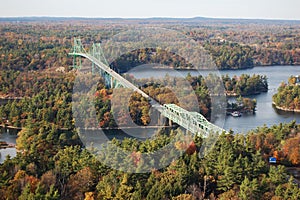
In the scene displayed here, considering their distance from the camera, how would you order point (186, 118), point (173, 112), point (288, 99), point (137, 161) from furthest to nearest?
point (288, 99), point (173, 112), point (186, 118), point (137, 161)

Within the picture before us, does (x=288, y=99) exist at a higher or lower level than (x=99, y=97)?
lower

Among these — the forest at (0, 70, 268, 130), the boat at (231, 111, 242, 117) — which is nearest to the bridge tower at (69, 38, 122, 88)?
the forest at (0, 70, 268, 130)

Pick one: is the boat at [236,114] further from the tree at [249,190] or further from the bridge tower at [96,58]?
the tree at [249,190]

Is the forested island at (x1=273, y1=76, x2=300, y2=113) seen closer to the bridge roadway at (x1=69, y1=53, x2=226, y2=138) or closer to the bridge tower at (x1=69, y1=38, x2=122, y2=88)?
the bridge roadway at (x1=69, y1=53, x2=226, y2=138)

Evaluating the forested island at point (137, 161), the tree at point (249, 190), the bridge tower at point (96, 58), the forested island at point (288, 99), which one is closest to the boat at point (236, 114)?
the forested island at point (137, 161)

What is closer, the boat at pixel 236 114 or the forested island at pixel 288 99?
the boat at pixel 236 114

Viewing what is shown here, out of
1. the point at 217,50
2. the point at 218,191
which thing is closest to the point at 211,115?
the point at 218,191

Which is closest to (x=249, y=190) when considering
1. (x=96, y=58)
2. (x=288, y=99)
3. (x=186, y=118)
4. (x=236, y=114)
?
(x=186, y=118)

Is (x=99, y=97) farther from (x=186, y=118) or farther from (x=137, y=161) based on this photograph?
(x=137, y=161)

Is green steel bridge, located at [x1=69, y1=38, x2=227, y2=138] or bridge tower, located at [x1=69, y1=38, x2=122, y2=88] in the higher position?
bridge tower, located at [x1=69, y1=38, x2=122, y2=88]

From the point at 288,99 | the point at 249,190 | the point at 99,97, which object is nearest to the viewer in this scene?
the point at 249,190

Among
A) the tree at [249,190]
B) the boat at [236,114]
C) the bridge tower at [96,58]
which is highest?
the bridge tower at [96,58]
